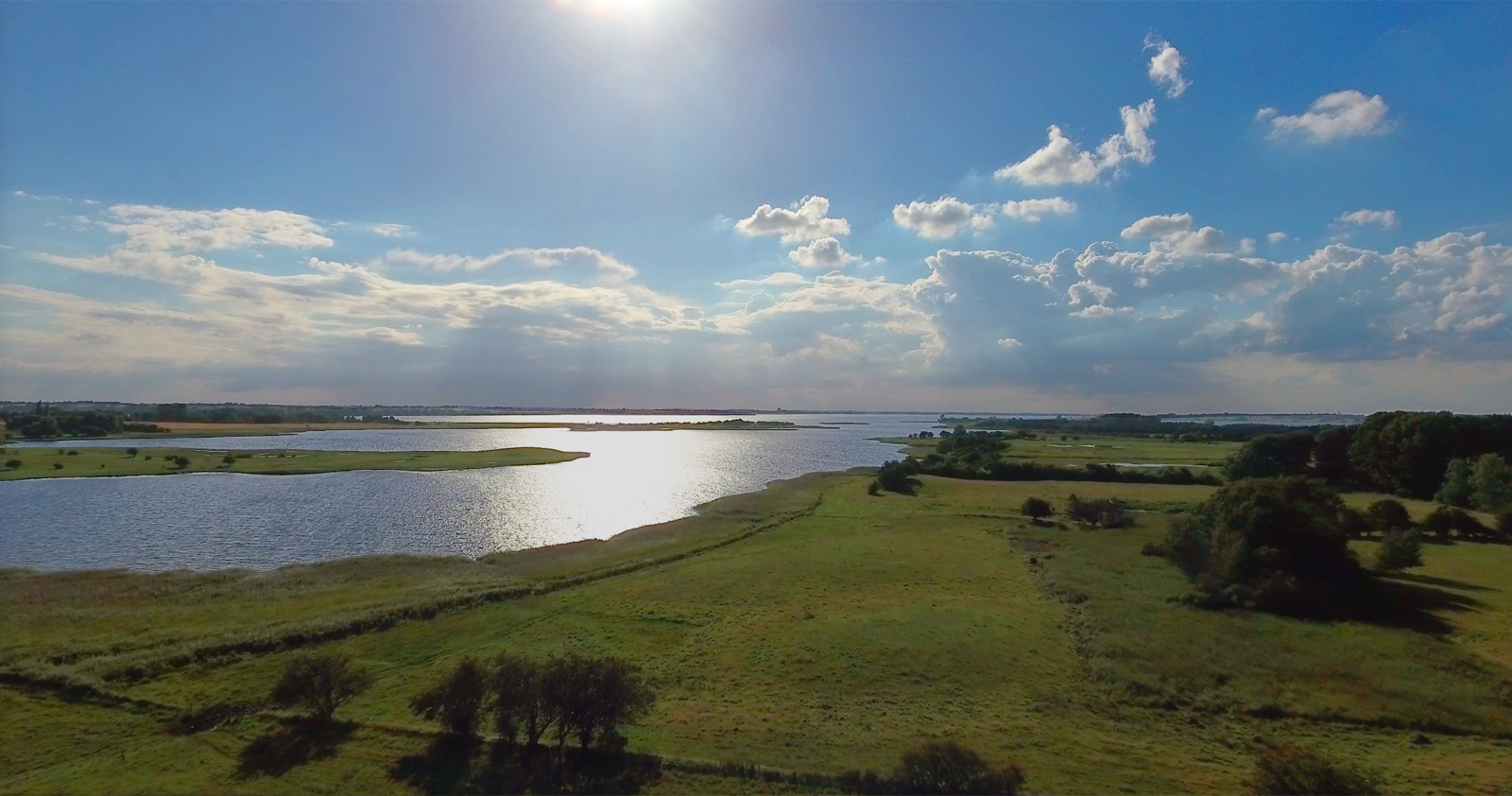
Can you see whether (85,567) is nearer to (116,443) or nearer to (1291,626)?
(1291,626)

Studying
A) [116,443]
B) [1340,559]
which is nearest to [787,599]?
[1340,559]

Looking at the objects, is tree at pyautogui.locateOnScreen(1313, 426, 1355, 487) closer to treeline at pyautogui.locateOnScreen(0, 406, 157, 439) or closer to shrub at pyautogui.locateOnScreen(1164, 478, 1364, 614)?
shrub at pyautogui.locateOnScreen(1164, 478, 1364, 614)

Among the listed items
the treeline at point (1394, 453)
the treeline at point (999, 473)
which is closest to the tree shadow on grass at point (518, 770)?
the treeline at point (999, 473)

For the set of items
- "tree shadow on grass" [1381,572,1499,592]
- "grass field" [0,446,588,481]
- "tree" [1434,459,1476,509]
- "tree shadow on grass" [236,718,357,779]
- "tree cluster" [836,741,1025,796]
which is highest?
"tree" [1434,459,1476,509]

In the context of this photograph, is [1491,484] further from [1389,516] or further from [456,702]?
[456,702]

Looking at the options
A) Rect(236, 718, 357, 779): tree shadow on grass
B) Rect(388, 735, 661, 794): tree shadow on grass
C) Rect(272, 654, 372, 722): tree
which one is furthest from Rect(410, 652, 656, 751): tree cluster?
Rect(272, 654, 372, 722): tree

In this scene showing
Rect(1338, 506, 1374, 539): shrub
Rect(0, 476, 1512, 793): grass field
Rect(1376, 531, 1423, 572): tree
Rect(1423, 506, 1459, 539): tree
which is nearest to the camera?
Rect(0, 476, 1512, 793): grass field

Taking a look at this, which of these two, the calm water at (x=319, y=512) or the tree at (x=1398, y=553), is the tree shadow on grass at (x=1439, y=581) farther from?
the calm water at (x=319, y=512)
